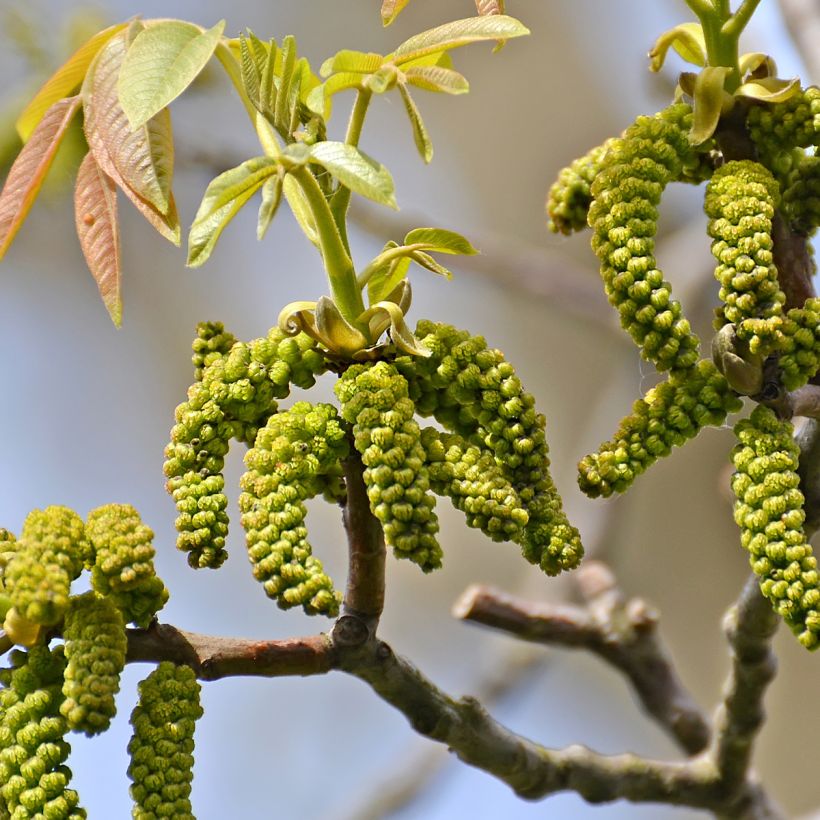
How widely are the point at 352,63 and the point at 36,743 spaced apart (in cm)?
52

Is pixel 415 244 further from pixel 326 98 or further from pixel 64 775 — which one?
pixel 64 775

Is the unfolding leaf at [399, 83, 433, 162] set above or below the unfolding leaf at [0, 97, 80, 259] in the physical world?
below

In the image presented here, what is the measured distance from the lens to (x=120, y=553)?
721mm

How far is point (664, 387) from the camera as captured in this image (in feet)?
2.56

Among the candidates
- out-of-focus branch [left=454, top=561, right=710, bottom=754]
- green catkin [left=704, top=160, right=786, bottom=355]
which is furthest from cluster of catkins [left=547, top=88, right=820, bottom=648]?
out-of-focus branch [left=454, top=561, right=710, bottom=754]

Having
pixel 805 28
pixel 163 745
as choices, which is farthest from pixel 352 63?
pixel 805 28

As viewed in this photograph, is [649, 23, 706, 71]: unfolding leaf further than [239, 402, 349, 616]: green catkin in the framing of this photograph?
Yes

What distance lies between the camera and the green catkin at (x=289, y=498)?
0.69 metres

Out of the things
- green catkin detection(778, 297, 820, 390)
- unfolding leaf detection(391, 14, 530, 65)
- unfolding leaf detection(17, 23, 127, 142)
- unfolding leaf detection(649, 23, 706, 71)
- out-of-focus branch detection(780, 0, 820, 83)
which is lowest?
green catkin detection(778, 297, 820, 390)

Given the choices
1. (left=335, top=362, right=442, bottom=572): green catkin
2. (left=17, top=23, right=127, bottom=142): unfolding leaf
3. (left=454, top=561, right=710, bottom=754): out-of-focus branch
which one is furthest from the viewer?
(left=454, top=561, right=710, bottom=754): out-of-focus branch

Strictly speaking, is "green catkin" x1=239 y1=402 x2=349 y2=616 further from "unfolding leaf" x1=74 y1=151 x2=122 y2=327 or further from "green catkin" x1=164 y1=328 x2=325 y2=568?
"unfolding leaf" x1=74 y1=151 x2=122 y2=327

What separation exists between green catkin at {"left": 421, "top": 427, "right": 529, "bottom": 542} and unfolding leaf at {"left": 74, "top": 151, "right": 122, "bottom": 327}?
28 centimetres

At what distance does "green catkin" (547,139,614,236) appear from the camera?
93cm

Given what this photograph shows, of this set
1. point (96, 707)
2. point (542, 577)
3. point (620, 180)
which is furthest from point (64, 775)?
point (542, 577)
